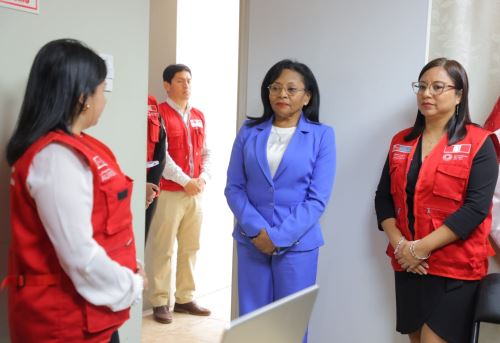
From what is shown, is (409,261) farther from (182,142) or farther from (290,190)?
(182,142)

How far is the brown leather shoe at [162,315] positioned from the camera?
3.77 metres

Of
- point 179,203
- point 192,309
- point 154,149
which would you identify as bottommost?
point 192,309

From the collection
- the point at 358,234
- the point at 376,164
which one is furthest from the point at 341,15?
the point at 358,234

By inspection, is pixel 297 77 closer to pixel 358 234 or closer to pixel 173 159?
pixel 358 234

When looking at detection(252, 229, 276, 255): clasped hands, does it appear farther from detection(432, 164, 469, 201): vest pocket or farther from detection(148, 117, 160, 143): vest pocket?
detection(148, 117, 160, 143): vest pocket

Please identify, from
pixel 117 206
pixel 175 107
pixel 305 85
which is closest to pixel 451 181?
pixel 305 85

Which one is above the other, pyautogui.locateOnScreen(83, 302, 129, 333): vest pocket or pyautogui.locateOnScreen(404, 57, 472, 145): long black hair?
pyautogui.locateOnScreen(404, 57, 472, 145): long black hair

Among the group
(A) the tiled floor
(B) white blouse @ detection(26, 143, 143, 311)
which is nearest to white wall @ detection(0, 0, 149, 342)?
(B) white blouse @ detection(26, 143, 143, 311)

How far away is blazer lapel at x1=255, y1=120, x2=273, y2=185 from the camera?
2.30 m

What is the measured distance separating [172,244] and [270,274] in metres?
1.69

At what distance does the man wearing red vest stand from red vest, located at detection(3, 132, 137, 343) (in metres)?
2.41

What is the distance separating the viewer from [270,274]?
2.35 metres

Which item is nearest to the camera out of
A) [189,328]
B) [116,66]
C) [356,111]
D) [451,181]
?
[116,66]

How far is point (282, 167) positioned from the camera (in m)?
2.29
